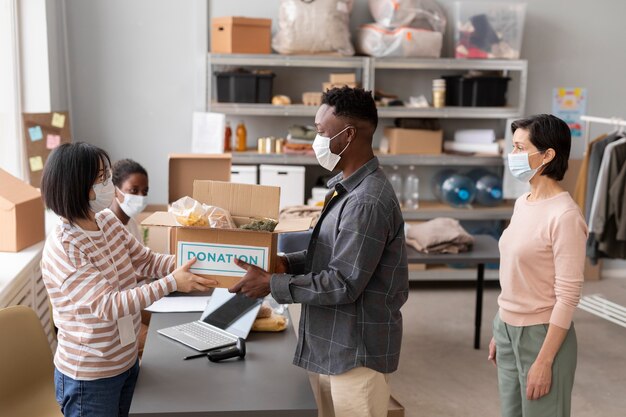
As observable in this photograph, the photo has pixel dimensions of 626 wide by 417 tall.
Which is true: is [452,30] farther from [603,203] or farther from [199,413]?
[199,413]

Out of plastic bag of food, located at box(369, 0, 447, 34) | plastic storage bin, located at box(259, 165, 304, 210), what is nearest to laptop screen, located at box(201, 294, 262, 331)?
plastic storage bin, located at box(259, 165, 304, 210)

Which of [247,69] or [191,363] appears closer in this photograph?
[191,363]

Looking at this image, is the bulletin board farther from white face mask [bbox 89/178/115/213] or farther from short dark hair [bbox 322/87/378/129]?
short dark hair [bbox 322/87/378/129]

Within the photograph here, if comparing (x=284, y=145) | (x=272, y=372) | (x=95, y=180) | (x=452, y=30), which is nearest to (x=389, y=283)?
(x=272, y=372)

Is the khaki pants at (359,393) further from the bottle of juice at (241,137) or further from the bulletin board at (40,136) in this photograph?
the bottle of juice at (241,137)

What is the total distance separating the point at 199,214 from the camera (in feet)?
6.86

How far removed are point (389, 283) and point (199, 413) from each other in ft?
2.05

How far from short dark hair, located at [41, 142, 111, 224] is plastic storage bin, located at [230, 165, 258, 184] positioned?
3.34 meters

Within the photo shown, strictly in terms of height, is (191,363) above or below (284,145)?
below

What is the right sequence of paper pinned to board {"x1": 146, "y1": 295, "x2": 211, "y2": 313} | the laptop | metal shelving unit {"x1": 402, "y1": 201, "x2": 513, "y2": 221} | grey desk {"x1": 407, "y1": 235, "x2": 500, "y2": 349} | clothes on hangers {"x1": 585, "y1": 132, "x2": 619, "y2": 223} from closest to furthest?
the laptop < paper pinned to board {"x1": 146, "y1": 295, "x2": 211, "y2": 313} < grey desk {"x1": 407, "y1": 235, "x2": 500, "y2": 349} < clothes on hangers {"x1": 585, "y1": 132, "x2": 619, "y2": 223} < metal shelving unit {"x1": 402, "y1": 201, "x2": 513, "y2": 221}

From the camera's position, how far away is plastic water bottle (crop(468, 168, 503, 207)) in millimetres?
5852

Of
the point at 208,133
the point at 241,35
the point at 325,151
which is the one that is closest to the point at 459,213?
the point at 208,133

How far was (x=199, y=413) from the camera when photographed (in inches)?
76.1

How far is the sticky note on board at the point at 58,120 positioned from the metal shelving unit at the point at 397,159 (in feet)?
4.10
